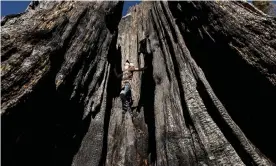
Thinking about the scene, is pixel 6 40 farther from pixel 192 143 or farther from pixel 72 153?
pixel 192 143

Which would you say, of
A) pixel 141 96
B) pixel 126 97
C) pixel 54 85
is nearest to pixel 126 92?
pixel 126 97

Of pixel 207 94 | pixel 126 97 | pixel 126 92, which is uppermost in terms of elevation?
pixel 207 94

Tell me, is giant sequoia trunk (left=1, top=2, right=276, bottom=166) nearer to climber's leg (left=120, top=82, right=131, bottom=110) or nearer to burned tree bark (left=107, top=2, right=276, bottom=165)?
burned tree bark (left=107, top=2, right=276, bottom=165)

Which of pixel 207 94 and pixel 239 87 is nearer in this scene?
pixel 207 94

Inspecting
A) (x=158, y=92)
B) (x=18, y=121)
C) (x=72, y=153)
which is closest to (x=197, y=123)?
(x=158, y=92)

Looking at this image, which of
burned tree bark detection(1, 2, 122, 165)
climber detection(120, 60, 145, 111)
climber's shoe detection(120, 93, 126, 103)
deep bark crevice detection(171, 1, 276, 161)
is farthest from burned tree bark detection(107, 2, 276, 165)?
burned tree bark detection(1, 2, 122, 165)

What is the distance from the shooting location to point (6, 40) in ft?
38.0

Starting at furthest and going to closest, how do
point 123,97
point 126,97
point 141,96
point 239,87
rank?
point 141,96
point 126,97
point 123,97
point 239,87

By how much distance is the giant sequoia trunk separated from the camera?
1168cm

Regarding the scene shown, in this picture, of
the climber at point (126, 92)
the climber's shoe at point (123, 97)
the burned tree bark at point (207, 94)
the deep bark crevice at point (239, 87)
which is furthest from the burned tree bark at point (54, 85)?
the deep bark crevice at point (239, 87)

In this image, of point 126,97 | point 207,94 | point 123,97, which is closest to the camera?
point 207,94

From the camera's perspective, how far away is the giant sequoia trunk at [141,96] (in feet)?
38.3

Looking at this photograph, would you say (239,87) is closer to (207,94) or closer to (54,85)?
(207,94)

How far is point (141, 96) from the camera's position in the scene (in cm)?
2089
